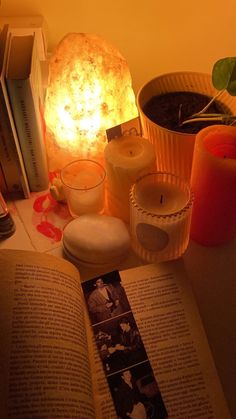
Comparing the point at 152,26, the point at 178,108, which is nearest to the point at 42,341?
the point at 178,108

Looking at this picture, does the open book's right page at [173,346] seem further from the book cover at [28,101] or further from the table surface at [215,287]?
the book cover at [28,101]

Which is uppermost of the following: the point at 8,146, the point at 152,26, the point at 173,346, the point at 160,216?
the point at 152,26

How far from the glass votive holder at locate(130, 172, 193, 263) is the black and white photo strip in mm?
65

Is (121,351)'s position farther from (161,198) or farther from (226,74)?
(226,74)

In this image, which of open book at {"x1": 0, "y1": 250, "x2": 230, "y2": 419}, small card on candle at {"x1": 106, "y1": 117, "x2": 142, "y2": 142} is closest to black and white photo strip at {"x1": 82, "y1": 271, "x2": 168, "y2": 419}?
open book at {"x1": 0, "y1": 250, "x2": 230, "y2": 419}

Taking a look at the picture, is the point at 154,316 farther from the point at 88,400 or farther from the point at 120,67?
the point at 120,67

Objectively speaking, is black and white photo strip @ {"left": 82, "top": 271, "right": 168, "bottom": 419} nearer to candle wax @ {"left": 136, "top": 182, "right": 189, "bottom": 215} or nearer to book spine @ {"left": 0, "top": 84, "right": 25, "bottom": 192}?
candle wax @ {"left": 136, "top": 182, "right": 189, "bottom": 215}

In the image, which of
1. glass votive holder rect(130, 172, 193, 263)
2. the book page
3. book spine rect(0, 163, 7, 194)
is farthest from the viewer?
book spine rect(0, 163, 7, 194)

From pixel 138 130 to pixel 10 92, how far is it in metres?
0.21

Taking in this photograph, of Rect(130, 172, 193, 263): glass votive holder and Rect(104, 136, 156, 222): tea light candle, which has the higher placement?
Rect(104, 136, 156, 222): tea light candle

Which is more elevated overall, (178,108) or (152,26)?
(152,26)

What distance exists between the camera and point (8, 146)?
2.05 ft

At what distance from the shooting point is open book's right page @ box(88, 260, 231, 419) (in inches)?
18.3

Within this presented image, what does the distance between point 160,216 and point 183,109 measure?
195 millimetres
